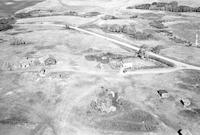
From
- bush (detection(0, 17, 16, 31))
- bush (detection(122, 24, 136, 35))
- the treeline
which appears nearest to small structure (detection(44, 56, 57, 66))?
bush (detection(122, 24, 136, 35))

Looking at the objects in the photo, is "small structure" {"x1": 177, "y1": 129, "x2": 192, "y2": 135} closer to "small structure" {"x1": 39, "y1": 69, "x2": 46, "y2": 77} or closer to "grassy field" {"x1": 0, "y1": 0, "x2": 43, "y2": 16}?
"small structure" {"x1": 39, "y1": 69, "x2": 46, "y2": 77}

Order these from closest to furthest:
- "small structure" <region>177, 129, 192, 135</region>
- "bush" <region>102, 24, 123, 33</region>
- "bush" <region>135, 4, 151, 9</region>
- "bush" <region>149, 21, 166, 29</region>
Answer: "small structure" <region>177, 129, 192, 135</region>
"bush" <region>102, 24, 123, 33</region>
"bush" <region>149, 21, 166, 29</region>
"bush" <region>135, 4, 151, 9</region>

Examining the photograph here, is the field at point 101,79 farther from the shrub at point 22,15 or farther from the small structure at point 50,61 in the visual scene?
the shrub at point 22,15

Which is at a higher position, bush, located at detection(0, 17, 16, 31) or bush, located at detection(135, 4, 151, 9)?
bush, located at detection(135, 4, 151, 9)

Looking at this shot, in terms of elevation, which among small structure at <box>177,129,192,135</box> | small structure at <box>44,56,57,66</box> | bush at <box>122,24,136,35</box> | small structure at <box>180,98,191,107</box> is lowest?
small structure at <box>177,129,192,135</box>

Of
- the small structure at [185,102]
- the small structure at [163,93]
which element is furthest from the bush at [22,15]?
the small structure at [185,102]

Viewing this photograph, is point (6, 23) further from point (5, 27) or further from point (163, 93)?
point (163, 93)

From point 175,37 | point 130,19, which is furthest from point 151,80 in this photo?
point 130,19

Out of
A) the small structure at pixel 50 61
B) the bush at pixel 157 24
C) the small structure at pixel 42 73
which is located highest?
the bush at pixel 157 24

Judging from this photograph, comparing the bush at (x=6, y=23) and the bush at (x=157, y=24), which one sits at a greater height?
the bush at (x=6, y=23)

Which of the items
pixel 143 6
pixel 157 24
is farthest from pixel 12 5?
pixel 157 24

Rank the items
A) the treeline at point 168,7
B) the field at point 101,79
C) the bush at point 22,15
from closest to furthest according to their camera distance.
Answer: the field at point 101,79 < the treeline at point 168,7 < the bush at point 22,15

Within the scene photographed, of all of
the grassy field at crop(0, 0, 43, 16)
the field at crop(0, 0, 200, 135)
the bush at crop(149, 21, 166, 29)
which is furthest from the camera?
the grassy field at crop(0, 0, 43, 16)
